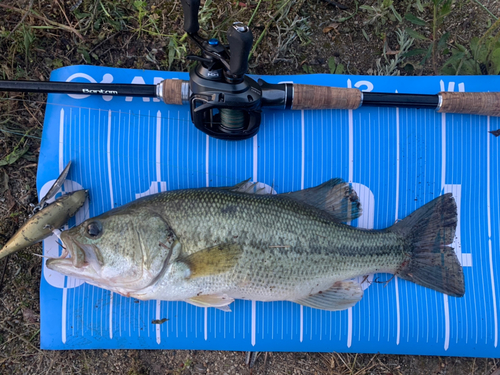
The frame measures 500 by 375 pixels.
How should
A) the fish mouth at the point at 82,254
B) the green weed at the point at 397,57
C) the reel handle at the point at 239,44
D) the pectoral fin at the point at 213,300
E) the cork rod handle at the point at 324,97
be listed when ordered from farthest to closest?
the green weed at the point at 397,57
the cork rod handle at the point at 324,97
the pectoral fin at the point at 213,300
the fish mouth at the point at 82,254
the reel handle at the point at 239,44

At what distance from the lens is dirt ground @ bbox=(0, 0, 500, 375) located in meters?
2.77

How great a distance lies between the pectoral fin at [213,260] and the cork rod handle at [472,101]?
2.04m

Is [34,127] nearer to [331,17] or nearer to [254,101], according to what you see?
[254,101]

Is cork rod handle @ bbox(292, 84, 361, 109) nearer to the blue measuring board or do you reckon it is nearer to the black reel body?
the blue measuring board

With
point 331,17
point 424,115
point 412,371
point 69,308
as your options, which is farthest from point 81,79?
point 412,371

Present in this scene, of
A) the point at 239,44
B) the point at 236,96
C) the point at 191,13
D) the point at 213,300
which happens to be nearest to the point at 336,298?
the point at 213,300

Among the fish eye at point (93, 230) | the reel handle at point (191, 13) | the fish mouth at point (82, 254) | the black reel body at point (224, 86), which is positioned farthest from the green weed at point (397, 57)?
the fish mouth at point (82, 254)

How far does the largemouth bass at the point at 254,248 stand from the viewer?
2137mm

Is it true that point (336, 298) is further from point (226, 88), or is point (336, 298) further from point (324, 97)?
point (226, 88)

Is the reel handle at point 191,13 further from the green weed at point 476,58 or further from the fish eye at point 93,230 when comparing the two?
the green weed at point 476,58

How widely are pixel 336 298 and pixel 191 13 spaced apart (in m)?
2.26

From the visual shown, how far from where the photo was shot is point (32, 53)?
2.79 m

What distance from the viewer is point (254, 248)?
2232 millimetres

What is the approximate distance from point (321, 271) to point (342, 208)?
1.76ft
